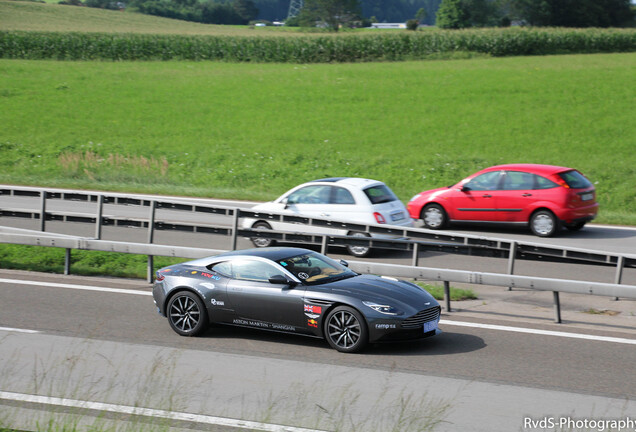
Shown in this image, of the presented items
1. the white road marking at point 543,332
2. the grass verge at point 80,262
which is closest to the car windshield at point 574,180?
the white road marking at point 543,332

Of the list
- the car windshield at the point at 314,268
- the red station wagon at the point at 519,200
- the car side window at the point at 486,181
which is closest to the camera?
the car windshield at the point at 314,268

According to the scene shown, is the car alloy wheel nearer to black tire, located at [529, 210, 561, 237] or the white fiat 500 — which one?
black tire, located at [529, 210, 561, 237]

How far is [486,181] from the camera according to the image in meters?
18.5

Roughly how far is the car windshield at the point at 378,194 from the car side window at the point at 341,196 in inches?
13.9

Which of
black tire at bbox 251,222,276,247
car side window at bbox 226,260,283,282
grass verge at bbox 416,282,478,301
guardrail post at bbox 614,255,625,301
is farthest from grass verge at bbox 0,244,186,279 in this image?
guardrail post at bbox 614,255,625,301

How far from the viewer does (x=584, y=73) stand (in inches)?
1661

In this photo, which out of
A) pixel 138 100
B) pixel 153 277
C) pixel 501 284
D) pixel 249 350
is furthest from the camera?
pixel 138 100

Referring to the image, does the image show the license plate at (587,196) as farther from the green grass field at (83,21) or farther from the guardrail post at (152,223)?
the green grass field at (83,21)

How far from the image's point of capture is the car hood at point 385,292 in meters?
8.41

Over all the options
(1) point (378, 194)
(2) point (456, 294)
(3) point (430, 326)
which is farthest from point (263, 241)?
(3) point (430, 326)

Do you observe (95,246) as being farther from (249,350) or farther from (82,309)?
(249,350)

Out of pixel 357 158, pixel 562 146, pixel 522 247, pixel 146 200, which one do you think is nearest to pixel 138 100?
pixel 357 158

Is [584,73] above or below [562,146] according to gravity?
above

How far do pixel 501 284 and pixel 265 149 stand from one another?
22.1 m
